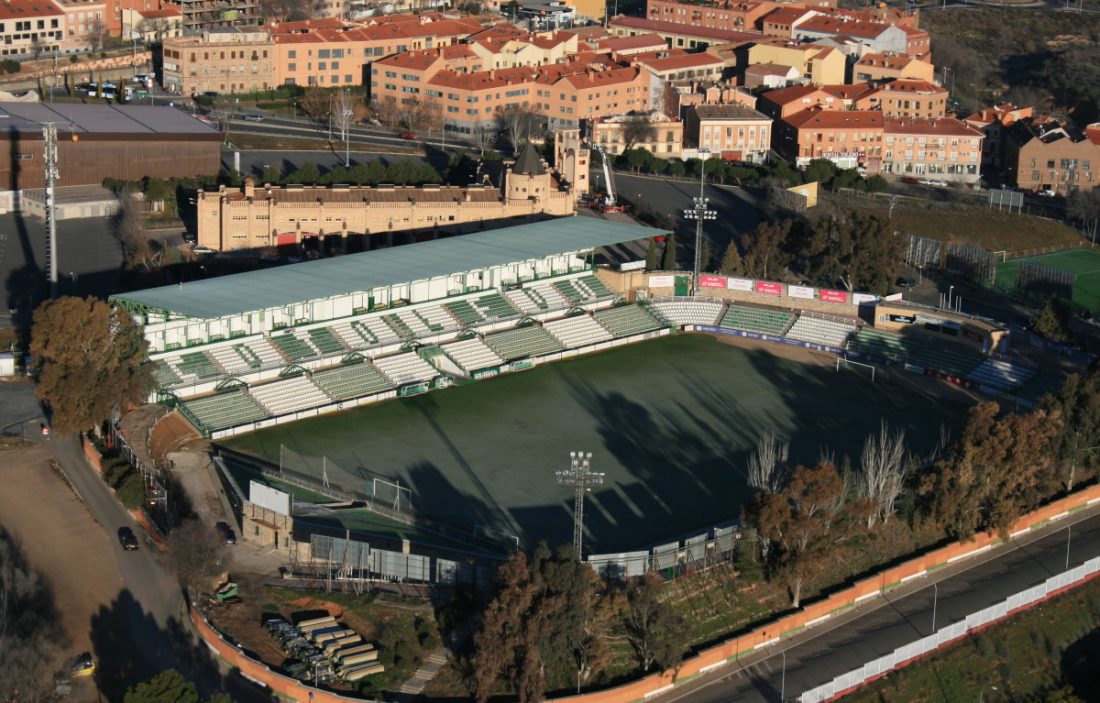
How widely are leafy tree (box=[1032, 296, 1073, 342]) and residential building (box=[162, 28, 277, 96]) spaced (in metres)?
51.2

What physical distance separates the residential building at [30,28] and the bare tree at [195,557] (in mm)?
66911

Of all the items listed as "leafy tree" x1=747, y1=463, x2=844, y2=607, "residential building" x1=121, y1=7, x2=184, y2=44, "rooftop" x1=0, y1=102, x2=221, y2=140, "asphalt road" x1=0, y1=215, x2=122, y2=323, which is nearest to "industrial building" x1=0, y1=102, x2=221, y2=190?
"rooftop" x1=0, y1=102, x2=221, y2=140

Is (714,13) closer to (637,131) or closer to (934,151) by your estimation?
(934,151)

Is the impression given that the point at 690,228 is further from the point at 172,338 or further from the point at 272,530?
the point at 272,530

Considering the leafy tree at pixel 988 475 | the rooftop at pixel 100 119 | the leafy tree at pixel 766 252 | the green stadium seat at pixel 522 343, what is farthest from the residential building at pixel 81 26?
the leafy tree at pixel 988 475

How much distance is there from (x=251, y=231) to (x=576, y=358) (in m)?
15.7

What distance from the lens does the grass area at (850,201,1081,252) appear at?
82.3 m

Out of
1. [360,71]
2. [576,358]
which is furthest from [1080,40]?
[576,358]

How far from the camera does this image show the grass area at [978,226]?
8231 cm

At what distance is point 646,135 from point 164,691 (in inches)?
2378

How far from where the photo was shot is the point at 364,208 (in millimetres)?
74312

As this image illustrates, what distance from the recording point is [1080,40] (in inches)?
5172

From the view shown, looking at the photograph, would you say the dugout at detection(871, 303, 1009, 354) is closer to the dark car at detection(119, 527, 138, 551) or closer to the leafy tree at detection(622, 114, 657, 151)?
the leafy tree at detection(622, 114, 657, 151)

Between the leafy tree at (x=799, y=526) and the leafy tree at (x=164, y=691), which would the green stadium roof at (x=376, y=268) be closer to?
the leafy tree at (x=164, y=691)
